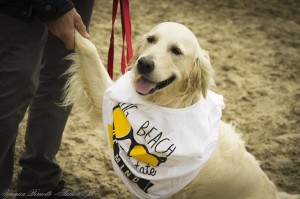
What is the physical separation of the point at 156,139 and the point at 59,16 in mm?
809

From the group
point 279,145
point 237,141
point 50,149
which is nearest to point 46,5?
point 50,149

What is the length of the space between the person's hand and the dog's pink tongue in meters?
0.43

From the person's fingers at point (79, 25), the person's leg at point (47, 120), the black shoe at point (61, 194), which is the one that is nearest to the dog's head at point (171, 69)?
the person's fingers at point (79, 25)

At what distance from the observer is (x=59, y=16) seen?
1.80 metres

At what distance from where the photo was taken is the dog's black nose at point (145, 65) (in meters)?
2.01

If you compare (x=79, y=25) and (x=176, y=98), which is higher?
(x=79, y=25)

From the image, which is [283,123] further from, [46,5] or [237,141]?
[46,5]

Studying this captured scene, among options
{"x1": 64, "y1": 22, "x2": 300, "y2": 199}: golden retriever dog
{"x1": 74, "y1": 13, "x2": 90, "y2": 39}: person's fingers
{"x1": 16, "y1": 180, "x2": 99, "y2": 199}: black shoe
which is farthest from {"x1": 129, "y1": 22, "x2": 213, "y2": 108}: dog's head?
{"x1": 16, "y1": 180, "x2": 99, "y2": 199}: black shoe

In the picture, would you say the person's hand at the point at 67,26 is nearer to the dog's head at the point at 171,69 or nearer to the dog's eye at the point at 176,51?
the dog's head at the point at 171,69

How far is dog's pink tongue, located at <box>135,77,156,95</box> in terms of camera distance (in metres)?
2.07

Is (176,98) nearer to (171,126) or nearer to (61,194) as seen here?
(171,126)

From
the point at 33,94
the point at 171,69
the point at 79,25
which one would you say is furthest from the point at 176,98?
the point at 33,94

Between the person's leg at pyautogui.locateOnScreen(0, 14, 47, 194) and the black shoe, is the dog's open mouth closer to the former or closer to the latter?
the person's leg at pyautogui.locateOnScreen(0, 14, 47, 194)

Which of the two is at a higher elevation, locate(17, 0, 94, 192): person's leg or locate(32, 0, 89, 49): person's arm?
locate(32, 0, 89, 49): person's arm
